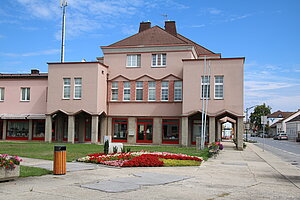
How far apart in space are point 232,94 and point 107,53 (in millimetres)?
13772

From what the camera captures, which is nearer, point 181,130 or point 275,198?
point 275,198

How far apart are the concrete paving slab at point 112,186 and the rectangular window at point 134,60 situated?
87.0 ft

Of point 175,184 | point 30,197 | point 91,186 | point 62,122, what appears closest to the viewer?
point 30,197

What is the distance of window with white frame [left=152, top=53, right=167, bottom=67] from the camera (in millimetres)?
35875

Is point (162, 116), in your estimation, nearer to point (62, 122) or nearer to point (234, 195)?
point (62, 122)

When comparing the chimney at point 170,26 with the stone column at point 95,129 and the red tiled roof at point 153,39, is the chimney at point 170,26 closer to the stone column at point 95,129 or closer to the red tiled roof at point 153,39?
the red tiled roof at point 153,39

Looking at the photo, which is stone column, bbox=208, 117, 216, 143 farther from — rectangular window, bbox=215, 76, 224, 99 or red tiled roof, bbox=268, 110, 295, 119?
red tiled roof, bbox=268, 110, 295, 119

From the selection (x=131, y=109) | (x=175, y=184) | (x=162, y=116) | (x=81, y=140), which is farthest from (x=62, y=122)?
(x=175, y=184)

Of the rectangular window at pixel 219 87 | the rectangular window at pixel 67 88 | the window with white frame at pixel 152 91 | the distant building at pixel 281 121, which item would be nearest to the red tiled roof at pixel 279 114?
the distant building at pixel 281 121

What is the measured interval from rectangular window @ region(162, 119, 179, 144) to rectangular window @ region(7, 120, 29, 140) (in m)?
15.2

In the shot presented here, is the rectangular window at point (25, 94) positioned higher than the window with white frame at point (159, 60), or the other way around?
the window with white frame at point (159, 60)

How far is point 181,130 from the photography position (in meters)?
34.4

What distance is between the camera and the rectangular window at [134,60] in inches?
1439

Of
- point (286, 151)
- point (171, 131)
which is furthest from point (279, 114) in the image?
point (171, 131)
